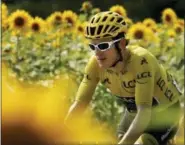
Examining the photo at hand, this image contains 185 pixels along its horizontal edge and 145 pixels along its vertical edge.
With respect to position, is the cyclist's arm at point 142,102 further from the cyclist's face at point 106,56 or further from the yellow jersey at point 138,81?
the cyclist's face at point 106,56

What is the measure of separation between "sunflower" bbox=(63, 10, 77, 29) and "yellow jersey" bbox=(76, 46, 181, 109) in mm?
2658

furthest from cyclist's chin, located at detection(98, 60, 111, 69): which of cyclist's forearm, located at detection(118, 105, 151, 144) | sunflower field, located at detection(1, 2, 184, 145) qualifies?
sunflower field, located at detection(1, 2, 184, 145)

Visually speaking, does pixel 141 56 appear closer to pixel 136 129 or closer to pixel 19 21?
pixel 136 129

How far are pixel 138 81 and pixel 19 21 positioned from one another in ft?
9.77

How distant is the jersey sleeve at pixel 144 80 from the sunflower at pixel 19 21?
2892 mm

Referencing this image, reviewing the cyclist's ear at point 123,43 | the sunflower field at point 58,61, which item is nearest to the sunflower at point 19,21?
the sunflower field at point 58,61

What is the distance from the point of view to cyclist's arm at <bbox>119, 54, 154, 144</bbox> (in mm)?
4207

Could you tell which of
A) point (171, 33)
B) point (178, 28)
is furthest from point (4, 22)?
point (178, 28)

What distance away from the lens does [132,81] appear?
4.37 m

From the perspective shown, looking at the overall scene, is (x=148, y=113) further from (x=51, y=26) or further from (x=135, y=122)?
(x=51, y=26)

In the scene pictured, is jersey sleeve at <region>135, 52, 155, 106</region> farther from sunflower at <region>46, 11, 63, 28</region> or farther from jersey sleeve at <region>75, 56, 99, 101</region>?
sunflower at <region>46, 11, 63, 28</region>

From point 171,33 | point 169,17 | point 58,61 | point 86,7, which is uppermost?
point 86,7

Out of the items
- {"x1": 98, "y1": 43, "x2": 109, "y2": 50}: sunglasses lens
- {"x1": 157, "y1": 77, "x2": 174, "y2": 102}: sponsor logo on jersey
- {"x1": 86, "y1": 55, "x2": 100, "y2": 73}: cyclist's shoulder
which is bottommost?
{"x1": 157, "y1": 77, "x2": 174, "y2": 102}: sponsor logo on jersey

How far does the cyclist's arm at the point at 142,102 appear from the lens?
4.21m
